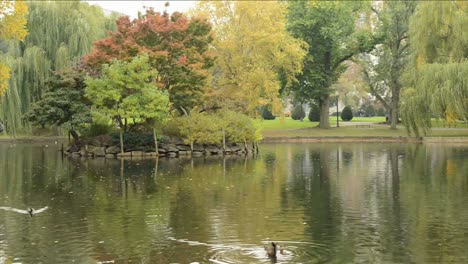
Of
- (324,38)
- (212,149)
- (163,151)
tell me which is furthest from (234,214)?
(324,38)

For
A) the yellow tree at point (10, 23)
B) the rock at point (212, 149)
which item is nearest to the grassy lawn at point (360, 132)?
the rock at point (212, 149)

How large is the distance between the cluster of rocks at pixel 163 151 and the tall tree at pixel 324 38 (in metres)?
23.2

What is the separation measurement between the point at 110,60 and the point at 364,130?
101 feet

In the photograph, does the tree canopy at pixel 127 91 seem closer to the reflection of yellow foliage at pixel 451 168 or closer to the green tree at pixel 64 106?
the green tree at pixel 64 106

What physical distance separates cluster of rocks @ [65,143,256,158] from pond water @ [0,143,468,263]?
848 centimetres

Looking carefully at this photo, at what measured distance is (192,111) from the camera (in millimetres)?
47062

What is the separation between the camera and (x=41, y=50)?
56.2m

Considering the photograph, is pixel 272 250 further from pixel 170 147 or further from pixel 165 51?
pixel 165 51

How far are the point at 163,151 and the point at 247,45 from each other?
17.3 m

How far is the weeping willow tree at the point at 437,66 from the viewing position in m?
45.8

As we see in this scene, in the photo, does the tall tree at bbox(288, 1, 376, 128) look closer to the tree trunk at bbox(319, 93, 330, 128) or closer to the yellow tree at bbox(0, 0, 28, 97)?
the tree trunk at bbox(319, 93, 330, 128)

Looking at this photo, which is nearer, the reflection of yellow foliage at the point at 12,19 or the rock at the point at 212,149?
the reflection of yellow foliage at the point at 12,19

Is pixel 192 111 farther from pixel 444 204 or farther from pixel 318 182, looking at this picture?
pixel 444 204

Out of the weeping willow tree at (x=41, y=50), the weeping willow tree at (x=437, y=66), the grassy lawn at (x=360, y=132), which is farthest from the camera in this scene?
the grassy lawn at (x=360, y=132)
